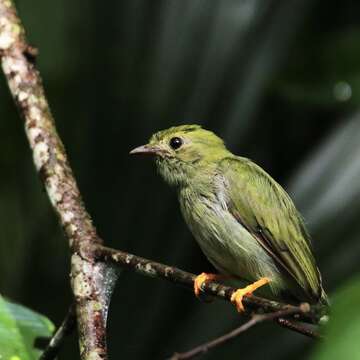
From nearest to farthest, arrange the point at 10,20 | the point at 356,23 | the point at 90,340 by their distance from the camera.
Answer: the point at 90,340 < the point at 10,20 < the point at 356,23

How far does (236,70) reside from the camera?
5398mm

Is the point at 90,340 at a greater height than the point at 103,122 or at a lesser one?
greater

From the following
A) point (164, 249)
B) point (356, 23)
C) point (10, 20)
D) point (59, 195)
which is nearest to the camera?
point (59, 195)

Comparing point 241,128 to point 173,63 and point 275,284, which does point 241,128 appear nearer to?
point 173,63

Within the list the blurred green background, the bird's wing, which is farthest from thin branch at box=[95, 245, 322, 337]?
the blurred green background

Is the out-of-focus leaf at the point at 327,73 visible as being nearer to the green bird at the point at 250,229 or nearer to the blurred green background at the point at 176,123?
the blurred green background at the point at 176,123

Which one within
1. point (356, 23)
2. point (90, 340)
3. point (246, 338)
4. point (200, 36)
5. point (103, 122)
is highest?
point (356, 23)

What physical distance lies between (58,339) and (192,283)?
1.81ft

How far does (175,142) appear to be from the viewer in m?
3.70

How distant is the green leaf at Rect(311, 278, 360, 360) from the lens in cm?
91

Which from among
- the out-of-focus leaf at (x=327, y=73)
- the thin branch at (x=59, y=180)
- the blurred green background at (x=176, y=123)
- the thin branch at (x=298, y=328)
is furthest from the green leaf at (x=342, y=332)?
the out-of-focus leaf at (x=327, y=73)

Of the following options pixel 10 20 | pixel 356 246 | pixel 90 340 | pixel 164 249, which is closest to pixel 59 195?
pixel 90 340

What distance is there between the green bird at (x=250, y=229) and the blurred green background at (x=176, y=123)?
59.7 inches

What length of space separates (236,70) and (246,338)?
1932mm
